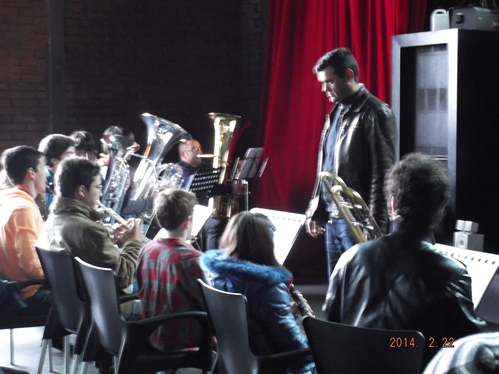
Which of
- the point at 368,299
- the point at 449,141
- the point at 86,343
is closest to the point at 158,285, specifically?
the point at 86,343

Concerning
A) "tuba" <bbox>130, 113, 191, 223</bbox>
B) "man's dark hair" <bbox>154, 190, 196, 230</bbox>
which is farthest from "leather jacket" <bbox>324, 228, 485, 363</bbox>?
"tuba" <bbox>130, 113, 191, 223</bbox>

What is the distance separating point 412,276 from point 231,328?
2.33 ft

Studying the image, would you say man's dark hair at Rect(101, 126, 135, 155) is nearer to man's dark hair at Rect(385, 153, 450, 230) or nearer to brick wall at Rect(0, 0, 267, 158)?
→ brick wall at Rect(0, 0, 267, 158)

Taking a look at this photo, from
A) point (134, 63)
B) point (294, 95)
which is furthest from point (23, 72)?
point (294, 95)

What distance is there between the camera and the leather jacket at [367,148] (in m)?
3.51

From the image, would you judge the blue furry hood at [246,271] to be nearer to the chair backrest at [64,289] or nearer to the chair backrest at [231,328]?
the chair backrest at [231,328]

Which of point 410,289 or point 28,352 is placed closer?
point 410,289

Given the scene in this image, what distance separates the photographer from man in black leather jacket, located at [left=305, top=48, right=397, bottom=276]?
11.5 feet

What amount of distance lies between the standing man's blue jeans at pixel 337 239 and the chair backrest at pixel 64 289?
3.97ft

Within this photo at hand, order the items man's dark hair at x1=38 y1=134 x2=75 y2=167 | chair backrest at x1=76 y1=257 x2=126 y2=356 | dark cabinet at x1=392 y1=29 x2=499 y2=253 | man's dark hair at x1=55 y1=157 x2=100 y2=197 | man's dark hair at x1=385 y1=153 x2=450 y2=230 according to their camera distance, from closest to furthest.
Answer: man's dark hair at x1=385 y1=153 x2=450 y2=230, chair backrest at x1=76 y1=257 x2=126 y2=356, man's dark hair at x1=55 y1=157 x2=100 y2=197, man's dark hair at x1=38 y1=134 x2=75 y2=167, dark cabinet at x1=392 y1=29 x2=499 y2=253

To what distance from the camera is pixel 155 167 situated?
511 centimetres

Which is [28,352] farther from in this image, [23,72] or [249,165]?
[23,72]

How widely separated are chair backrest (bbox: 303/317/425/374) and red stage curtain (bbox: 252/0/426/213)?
4.21 metres

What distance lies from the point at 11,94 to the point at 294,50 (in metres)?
2.37
